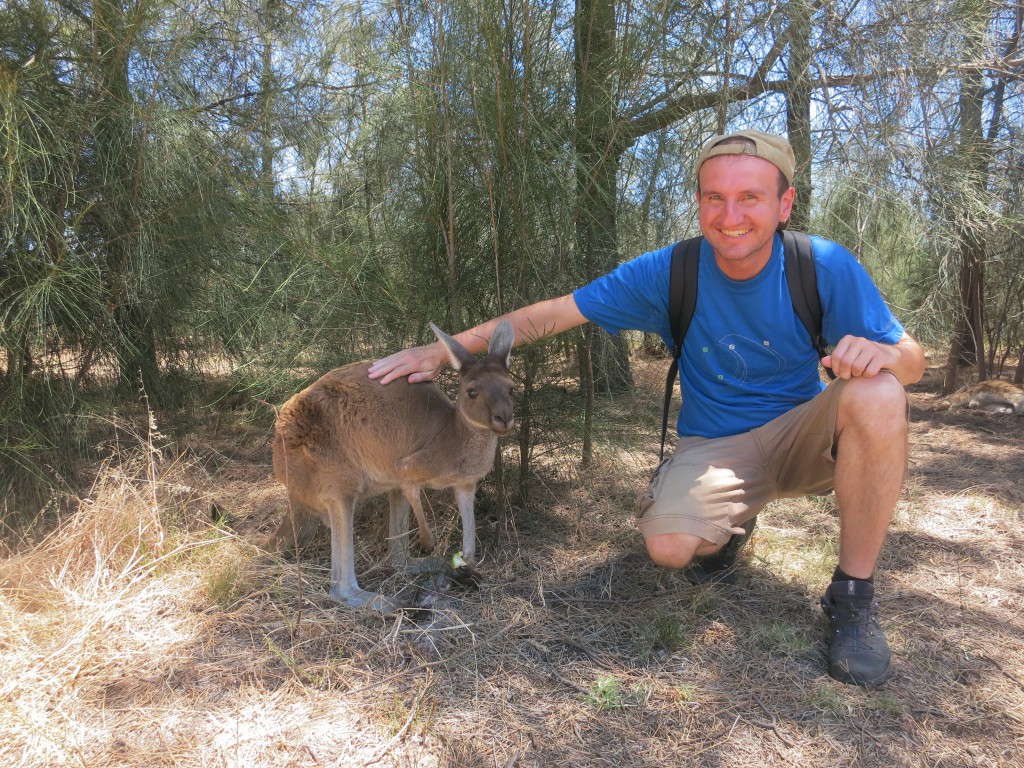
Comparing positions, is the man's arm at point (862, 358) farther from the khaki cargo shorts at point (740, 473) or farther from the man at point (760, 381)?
the khaki cargo shorts at point (740, 473)

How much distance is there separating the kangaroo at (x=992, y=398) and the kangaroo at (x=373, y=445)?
5.28 meters

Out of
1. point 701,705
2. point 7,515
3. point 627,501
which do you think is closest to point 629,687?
point 701,705

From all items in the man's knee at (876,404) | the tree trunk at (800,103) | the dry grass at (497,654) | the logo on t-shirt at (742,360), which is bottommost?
the dry grass at (497,654)

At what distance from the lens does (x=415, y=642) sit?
2.49 metres

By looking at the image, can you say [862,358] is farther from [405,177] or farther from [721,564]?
[405,177]

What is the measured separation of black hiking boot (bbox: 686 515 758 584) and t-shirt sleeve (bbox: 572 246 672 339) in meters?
1.06

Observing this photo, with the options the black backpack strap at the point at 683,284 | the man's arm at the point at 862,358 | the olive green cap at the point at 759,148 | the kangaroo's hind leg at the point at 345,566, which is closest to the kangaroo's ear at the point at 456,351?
the kangaroo's hind leg at the point at 345,566

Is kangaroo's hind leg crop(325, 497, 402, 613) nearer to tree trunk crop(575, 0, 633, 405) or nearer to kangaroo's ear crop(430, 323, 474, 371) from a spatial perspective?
kangaroo's ear crop(430, 323, 474, 371)

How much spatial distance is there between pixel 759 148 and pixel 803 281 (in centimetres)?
54

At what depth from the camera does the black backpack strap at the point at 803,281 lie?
2686 mm

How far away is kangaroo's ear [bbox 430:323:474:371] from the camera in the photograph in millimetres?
2703

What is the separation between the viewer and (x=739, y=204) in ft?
8.49

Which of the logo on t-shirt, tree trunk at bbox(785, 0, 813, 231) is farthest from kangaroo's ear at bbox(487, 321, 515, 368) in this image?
tree trunk at bbox(785, 0, 813, 231)

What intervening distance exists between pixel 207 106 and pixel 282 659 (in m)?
3.73
